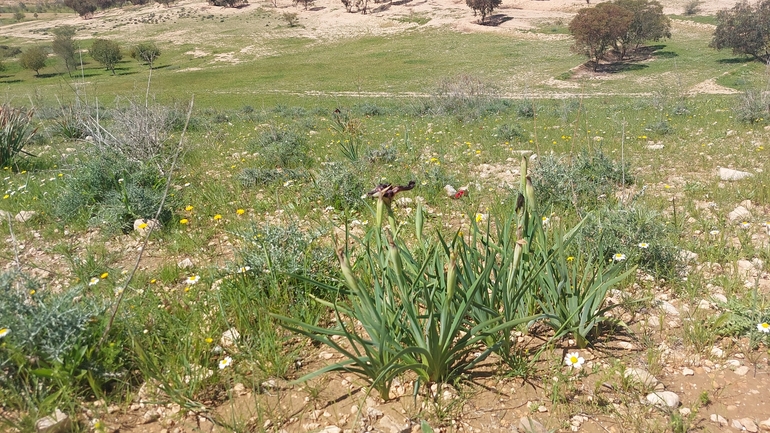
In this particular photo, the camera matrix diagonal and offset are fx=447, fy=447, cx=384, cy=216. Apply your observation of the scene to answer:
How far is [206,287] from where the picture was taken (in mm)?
3100

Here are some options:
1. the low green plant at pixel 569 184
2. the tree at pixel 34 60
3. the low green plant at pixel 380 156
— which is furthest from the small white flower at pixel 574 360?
the tree at pixel 34 60

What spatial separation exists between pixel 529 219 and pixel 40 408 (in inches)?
103

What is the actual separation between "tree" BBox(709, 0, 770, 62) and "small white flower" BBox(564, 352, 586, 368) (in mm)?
38790

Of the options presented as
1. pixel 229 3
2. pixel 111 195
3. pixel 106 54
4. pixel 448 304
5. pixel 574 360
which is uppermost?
pixel 229 3

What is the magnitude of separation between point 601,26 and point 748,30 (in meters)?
9.57

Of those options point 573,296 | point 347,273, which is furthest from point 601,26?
point 347,273

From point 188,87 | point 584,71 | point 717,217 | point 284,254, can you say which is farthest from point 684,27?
point 284,254

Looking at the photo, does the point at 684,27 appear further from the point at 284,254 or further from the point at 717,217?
the point at 284,254

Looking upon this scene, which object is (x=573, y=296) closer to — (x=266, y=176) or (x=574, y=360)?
(x=574, y=360)

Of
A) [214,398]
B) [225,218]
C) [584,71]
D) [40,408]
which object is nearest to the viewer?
[40,408]

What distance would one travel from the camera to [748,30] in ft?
102

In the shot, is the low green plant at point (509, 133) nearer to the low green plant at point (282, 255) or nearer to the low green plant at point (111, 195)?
the low green plant at point (111, 195)

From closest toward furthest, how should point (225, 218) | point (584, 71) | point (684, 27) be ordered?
1. point (225, 218)
2. point (584, 71)
3. point (684, 27)

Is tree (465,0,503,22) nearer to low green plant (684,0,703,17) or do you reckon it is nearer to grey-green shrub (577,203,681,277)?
low green plant (684,0,703,17)
